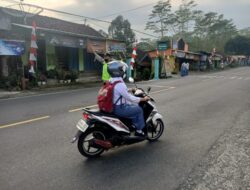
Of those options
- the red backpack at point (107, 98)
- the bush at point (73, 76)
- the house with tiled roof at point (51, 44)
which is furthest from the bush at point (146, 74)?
the red backpack at point (107, 98)

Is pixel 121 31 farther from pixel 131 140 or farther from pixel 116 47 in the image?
pixel 131 140

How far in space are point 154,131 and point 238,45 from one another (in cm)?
9048

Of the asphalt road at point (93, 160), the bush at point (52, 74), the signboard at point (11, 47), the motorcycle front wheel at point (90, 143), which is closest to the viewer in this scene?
the asphalt road at point (93, 160)

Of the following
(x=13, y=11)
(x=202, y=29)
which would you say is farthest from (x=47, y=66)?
(x=202, y=29)

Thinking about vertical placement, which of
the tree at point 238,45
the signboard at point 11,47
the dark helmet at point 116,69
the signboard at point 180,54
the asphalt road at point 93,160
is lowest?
the asphalt road at point 93,160

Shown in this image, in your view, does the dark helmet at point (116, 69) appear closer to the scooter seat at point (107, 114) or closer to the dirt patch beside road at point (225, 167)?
the scooter seat at point (107, 114)

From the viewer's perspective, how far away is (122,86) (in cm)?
567

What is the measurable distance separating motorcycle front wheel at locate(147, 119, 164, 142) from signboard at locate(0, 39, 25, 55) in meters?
12.7

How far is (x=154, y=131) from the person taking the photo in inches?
260

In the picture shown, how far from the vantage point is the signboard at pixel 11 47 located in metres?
16.8

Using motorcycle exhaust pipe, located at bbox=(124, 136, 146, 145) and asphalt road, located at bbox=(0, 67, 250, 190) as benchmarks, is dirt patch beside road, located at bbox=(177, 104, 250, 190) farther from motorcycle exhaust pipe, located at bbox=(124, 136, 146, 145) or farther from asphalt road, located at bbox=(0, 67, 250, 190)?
motorcycle exhaust pipe, located at bbox=(124, 136, 146, 145)

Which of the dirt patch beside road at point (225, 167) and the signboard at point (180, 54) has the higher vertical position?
the signboard at point (180, 54)

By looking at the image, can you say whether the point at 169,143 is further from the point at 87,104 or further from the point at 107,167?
the point at 87,104

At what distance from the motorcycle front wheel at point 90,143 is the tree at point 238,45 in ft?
293
